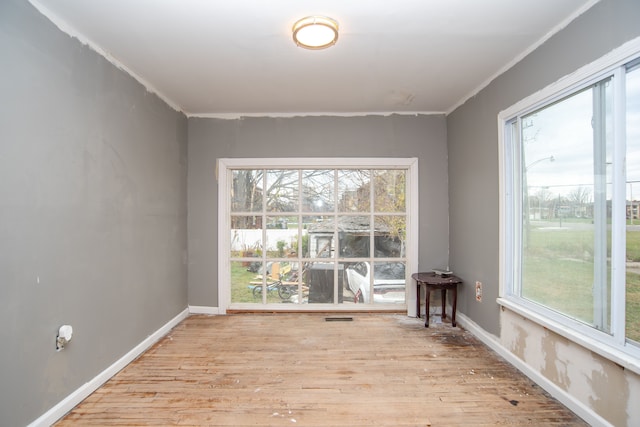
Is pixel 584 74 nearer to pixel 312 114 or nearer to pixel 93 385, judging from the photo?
pixel 312 114

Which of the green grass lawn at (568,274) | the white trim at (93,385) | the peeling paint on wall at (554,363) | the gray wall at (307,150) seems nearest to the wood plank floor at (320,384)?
the white trim at (93,385)

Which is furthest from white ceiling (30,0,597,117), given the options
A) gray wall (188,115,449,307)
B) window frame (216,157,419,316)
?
window frame (216,157,419,316)

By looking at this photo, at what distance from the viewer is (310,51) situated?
2100 mm

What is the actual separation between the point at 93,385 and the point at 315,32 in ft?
9.07

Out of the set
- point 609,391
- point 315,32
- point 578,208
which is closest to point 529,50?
point 578,208

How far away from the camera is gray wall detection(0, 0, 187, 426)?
4.81 feet

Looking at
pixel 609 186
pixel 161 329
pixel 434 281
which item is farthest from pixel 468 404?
pixel 161 329

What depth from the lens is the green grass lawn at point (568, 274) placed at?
1.50 metres

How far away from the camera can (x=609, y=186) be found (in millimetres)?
1614

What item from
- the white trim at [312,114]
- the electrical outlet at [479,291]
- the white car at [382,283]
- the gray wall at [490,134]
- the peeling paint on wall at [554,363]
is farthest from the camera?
the white car at [382,283]

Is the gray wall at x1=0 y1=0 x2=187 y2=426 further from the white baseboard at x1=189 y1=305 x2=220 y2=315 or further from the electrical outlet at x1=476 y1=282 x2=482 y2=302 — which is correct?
the electrical outlet at x1=476 y1=282 x2=482 y2=302

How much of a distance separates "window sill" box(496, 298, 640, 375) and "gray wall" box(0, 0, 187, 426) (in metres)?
3.07

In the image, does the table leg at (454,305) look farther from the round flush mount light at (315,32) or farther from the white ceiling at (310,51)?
the round flush mount light at (315,32)

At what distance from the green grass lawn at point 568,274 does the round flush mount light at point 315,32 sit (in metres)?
1.99
